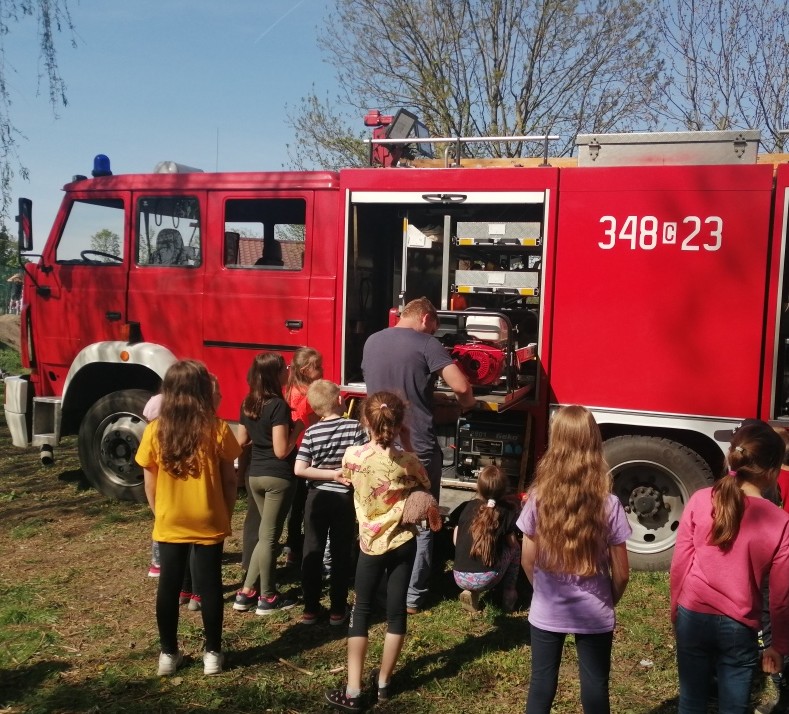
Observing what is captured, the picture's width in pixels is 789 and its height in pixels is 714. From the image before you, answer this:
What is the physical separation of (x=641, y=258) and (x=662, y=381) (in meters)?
0.85

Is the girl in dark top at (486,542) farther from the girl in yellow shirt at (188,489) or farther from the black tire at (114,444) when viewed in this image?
the black tire at (114,444)

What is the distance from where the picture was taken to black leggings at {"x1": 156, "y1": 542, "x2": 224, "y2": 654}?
400 cm

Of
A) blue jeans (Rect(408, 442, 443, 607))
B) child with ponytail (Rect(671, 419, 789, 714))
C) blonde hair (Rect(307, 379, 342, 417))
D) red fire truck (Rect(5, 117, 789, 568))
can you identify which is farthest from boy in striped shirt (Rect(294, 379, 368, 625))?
child with ponytail (Rect(671, 419, 789, 714))

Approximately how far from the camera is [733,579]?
9.61ft

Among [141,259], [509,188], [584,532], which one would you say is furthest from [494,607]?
[141,259]

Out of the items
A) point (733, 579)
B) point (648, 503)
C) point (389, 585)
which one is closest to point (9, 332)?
point (648, 503)

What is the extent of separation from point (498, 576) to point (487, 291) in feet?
7.11

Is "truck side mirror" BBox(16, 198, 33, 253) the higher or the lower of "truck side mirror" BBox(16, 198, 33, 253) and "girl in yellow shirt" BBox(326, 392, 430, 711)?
the higher

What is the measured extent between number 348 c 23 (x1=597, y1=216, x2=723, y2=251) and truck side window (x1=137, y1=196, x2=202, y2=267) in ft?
11.0

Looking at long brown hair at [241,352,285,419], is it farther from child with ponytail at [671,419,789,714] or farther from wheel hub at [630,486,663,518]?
wheel hub at [630,486,663,518]

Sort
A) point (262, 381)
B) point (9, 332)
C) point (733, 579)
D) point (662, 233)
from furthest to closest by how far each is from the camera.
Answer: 1. point (9, 332)
2. point (662, 233)
3. point (262, 381)
4. point (733, 579)

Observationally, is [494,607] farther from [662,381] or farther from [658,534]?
[662,381]

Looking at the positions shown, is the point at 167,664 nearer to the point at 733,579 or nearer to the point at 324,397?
the point at 324,397

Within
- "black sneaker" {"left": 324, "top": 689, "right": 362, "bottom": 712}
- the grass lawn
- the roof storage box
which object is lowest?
the grass lawn
